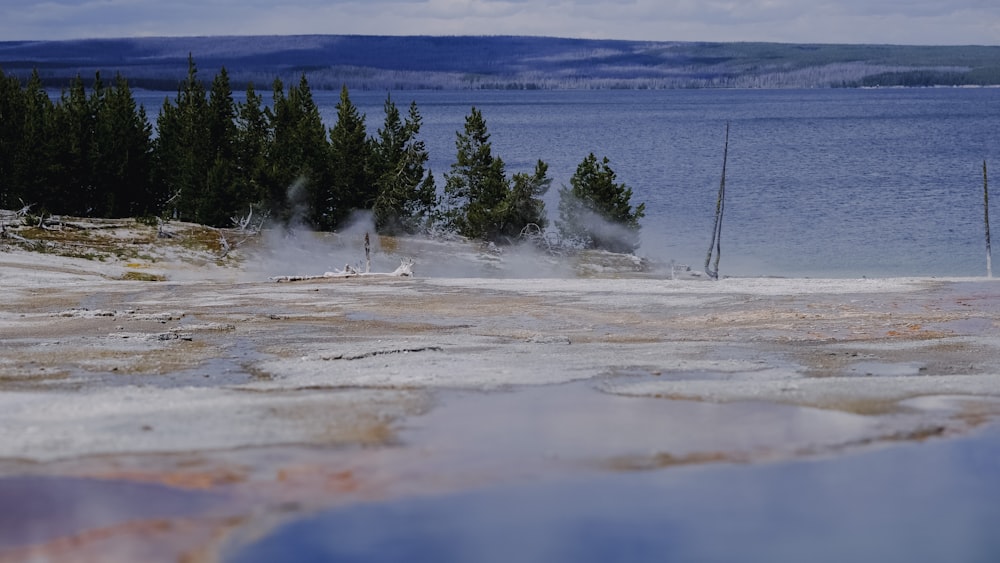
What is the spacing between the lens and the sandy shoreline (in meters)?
11.6

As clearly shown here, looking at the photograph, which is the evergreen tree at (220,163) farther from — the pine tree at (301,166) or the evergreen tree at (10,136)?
the evergreen tree at (10,136)

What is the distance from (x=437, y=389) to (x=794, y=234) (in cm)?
5710

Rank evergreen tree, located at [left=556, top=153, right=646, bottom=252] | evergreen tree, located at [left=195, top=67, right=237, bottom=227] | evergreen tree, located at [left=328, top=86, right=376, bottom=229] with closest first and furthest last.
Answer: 1. evergreen tree, located at [left=195, top=67, right=237, bottom=227]
2. evergreen tree, located at [left=556, top=153, right=646, bottom=252]
3. evergreen tree, located at [left=328, top=86, right=376, bottom=229]

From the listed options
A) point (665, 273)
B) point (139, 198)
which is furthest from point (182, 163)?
point (665, 273)

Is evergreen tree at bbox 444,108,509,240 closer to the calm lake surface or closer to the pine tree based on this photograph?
the pine tree

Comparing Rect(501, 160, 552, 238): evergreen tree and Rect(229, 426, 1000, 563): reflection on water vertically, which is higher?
Rect(229, 426, 1000, 563): reflection on water

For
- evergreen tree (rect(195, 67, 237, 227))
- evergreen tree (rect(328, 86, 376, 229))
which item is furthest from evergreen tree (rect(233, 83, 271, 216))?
evergreen tree (rect(328, 86, 376, 229))

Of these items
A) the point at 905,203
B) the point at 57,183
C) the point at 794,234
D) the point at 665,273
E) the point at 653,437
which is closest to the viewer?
the point at 653,437

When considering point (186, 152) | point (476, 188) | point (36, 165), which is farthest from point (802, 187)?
point (36, 165)

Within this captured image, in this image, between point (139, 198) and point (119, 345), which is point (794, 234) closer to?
point (139, 198)

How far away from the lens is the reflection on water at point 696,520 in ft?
30.7

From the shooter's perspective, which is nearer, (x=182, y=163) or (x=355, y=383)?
(x=355, y=383)

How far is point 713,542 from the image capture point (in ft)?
31.3

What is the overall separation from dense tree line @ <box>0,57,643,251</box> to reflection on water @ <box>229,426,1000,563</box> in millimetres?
43240
